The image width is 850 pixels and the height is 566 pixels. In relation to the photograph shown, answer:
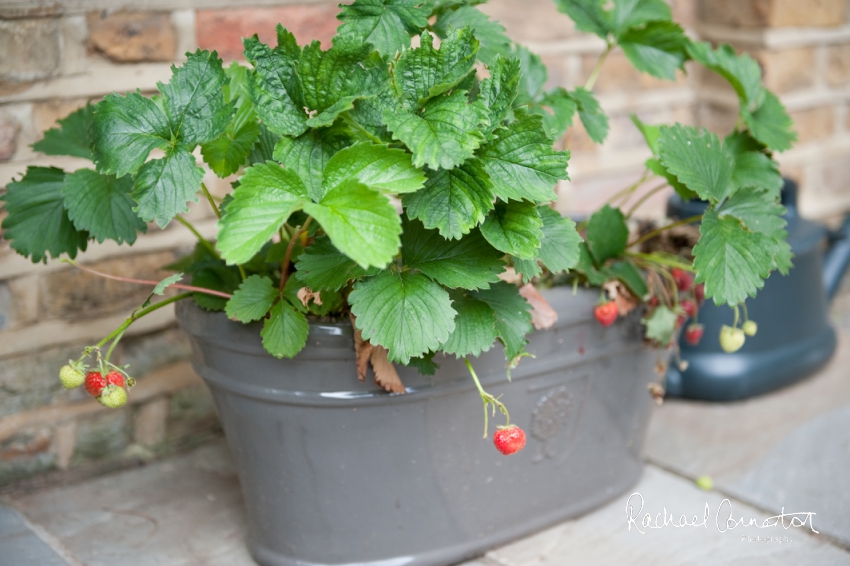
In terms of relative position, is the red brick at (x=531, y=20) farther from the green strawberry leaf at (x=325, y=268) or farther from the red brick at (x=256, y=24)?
the green strawberry leaf at (x=325, y=268)

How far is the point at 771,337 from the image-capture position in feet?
5.48

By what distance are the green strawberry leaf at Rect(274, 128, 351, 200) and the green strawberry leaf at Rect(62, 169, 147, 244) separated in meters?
0.23

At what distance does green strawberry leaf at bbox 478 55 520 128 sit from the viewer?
36.5 inches

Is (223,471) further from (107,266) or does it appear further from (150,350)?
(107,266)

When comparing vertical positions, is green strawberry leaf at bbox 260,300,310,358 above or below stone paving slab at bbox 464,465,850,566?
above

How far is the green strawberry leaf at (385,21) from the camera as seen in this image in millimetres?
959

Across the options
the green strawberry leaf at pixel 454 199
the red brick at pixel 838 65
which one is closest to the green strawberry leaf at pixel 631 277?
the green strawberry leaf at pixel 454 199

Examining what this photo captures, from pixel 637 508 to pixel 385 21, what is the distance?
0.81 m

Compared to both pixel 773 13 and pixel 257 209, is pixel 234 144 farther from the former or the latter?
pixel 773 13

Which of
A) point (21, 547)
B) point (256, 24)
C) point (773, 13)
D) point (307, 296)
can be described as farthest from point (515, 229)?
point (773, 13)

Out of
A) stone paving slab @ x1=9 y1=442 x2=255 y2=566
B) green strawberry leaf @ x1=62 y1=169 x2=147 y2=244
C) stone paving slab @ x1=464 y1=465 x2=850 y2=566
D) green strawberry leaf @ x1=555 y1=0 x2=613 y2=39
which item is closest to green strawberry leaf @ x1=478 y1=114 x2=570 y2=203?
green strawberry leaf @ x1=555 y1=0 x2=613 y2=39

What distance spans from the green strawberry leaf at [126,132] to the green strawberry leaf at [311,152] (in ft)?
0.45

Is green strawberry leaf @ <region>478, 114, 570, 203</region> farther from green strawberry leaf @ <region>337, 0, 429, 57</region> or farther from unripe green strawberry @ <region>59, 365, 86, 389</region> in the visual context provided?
unripe green strawberry @ <region>59, 365, 86, 389</region>

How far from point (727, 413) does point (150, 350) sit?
1060mm
